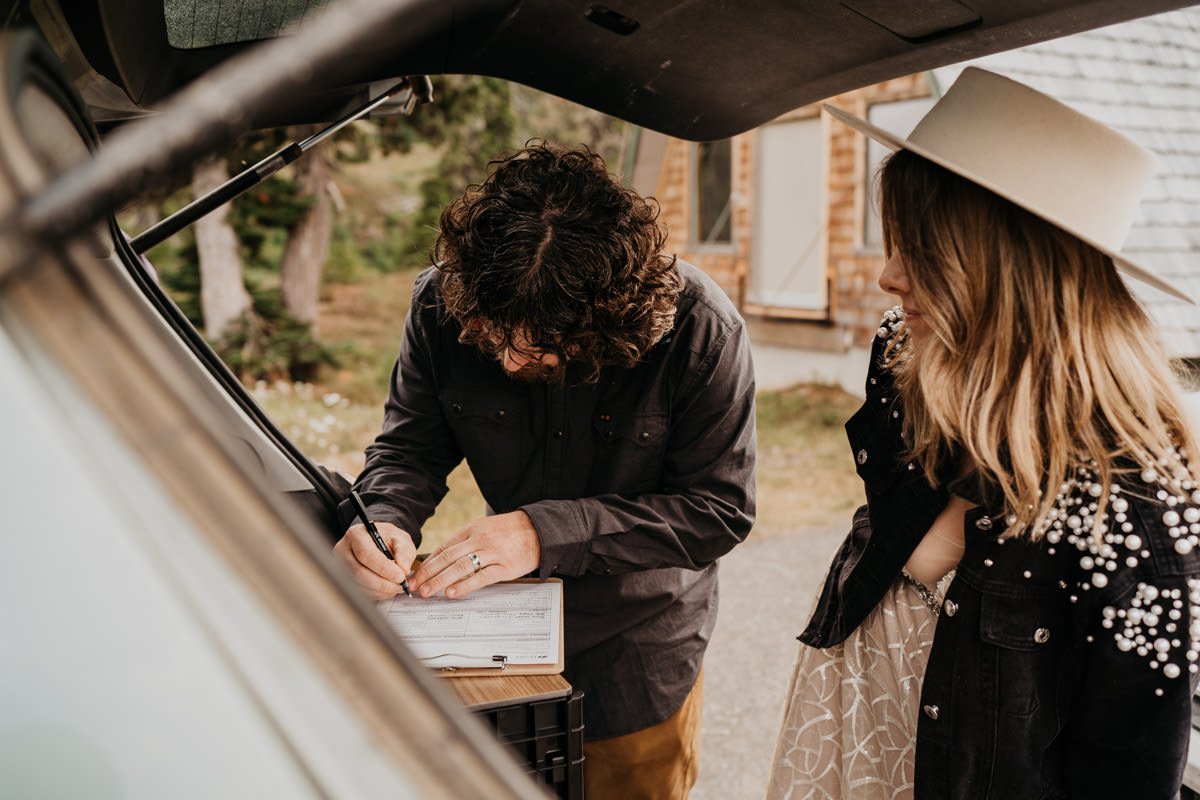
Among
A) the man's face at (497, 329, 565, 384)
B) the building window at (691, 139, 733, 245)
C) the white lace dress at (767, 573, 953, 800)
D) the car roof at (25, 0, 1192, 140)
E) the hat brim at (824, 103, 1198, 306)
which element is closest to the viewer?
the car roof at (25, 0, 1192, 140)

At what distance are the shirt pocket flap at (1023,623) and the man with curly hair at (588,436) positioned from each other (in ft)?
2.10

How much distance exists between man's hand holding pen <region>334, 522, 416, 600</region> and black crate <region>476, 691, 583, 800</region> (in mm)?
427

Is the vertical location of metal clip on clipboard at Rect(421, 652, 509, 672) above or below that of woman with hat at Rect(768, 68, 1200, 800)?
below

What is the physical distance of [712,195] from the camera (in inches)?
454

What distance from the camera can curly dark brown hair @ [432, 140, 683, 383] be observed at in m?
1.77

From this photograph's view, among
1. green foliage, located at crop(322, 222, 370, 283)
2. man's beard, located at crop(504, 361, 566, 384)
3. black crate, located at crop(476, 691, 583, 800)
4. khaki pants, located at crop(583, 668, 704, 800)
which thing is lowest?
green foliage, located at crop(322, 222, 370, 283)

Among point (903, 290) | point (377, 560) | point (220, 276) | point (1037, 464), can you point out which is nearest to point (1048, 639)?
point (1037, 464)

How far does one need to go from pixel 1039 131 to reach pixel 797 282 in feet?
29.6

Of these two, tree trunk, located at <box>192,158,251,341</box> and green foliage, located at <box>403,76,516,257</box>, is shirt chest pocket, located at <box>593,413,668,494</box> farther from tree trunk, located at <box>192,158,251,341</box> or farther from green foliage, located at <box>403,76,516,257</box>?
tree trunk, located at <box>192,158,251,341</box>

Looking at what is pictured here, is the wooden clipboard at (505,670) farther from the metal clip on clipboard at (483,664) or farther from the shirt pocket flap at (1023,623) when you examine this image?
the shirt pocket flap at (1023,623)

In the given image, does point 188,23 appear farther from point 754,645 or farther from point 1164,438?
point 754,645

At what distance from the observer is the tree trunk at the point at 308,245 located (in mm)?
10320

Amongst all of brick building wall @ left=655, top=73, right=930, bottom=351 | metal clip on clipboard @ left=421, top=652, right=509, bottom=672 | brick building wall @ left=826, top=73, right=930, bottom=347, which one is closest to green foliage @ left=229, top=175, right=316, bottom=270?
brick building wall @ left=655, top=73, right=930, bottom=351

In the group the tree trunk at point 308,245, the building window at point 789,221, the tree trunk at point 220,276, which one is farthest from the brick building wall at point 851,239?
the tree trunk at point 220,276
